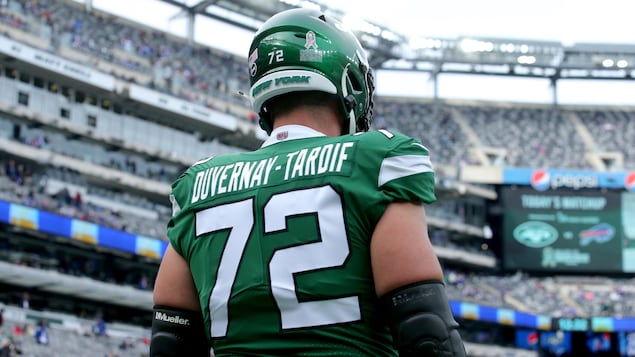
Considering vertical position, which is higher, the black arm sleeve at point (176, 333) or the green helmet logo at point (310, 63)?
the green helmet logo at point (310, 63)

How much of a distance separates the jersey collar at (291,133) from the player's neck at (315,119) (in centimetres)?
3

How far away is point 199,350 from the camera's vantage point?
2533 mm

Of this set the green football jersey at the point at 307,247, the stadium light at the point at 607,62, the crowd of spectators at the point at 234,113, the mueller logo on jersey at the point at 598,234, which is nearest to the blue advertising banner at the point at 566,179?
the crowd of spectators at the point at 234,113

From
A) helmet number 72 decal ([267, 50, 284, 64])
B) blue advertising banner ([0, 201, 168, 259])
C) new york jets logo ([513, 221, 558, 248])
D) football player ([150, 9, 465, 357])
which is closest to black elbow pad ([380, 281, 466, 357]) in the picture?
football player ([150, 9, 465, 357])

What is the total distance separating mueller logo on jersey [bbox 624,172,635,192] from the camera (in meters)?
44.2

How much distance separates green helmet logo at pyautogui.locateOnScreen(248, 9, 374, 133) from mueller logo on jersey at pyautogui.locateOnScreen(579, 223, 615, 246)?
42184 mm

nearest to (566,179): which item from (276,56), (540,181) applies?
(540,181)

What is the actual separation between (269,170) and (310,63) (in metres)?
0.36

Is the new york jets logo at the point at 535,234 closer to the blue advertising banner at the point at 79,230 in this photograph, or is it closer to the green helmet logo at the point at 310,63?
the blue advertising banner at the point at 79,230

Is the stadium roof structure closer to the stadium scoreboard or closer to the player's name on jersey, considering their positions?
the stadium scoreboard

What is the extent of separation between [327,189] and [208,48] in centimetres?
4216

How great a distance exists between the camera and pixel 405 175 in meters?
2.16

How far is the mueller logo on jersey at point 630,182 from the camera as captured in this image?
145 ft

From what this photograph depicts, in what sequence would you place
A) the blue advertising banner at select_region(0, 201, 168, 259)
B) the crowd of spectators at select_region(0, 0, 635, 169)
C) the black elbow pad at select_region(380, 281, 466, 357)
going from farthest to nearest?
the crowd of spectators at select_region(0, 0, 635, 169) < the blue advertising banner at select_region(0, 201, 168, 259) < the black elbow pad at select_region(380, 281, 466, 357)
